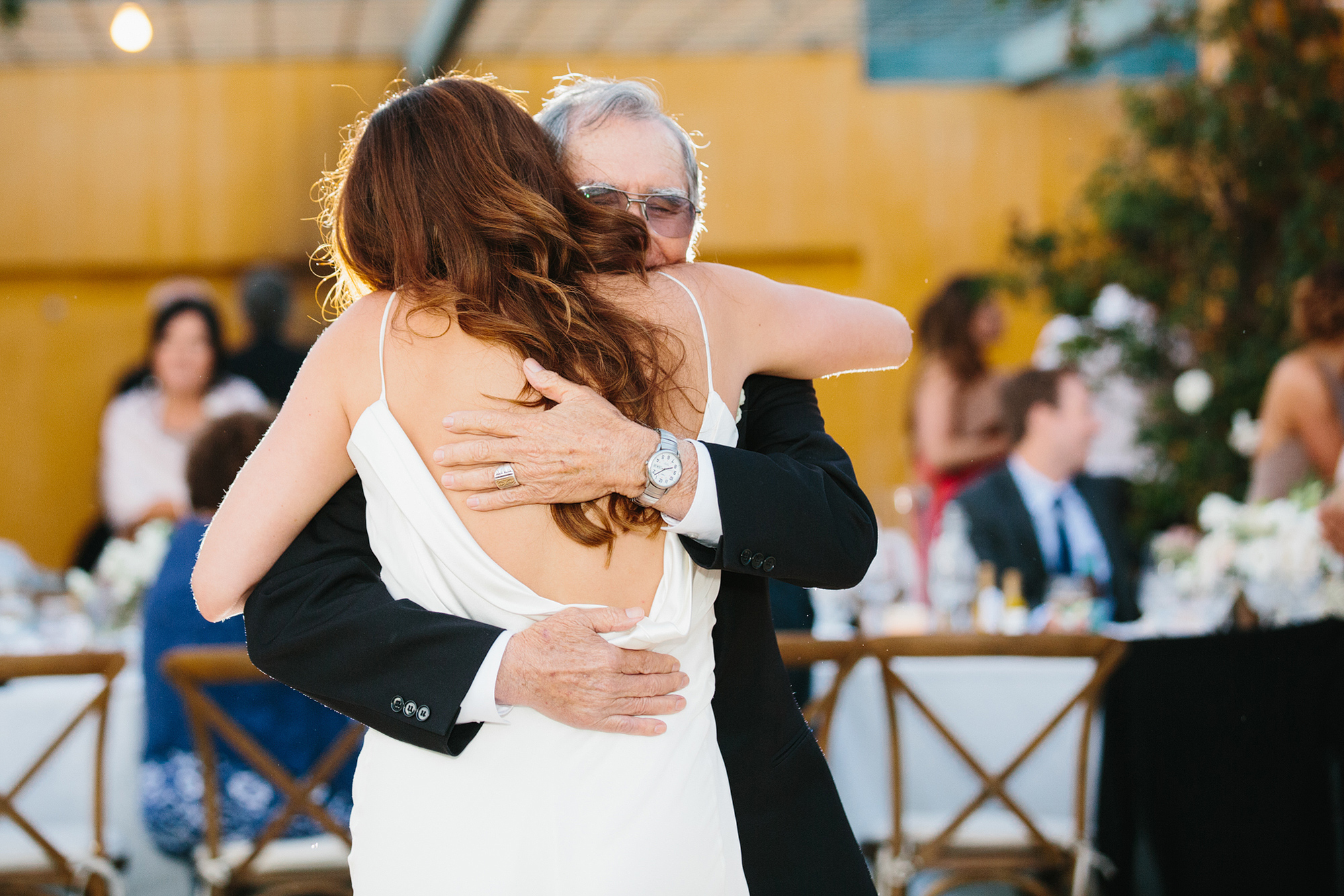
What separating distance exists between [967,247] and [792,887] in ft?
26.8

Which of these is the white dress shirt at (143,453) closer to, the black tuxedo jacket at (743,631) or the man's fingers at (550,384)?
the black tuxedo jacket at (743,631)

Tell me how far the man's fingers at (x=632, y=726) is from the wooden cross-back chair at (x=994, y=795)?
55.7 inches

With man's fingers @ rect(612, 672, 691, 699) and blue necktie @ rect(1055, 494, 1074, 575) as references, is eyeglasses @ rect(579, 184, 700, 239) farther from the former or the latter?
blue necktie @ rect(1055, 494, 1074, 575)

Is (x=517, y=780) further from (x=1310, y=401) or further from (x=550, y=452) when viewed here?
(x=1310, y=401)

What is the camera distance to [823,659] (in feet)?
8.71

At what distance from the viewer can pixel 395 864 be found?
129cm

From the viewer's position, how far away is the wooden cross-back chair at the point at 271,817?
8.68 ft

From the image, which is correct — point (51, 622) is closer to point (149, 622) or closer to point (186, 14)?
point (149, 622)

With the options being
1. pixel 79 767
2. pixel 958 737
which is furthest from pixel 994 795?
pixel 79 767

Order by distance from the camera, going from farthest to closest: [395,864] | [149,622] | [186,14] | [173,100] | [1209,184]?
[173,100], [186,14], [1209,184], [149,622], [395,864]

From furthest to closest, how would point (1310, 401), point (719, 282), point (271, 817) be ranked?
point (1310, 401), point (271, 817), point (719, 282)

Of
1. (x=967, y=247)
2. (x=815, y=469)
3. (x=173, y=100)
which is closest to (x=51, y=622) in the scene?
(x=815, y=469)

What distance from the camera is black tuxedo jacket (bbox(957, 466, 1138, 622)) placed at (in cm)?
373

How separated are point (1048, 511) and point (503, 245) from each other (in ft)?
9.33
